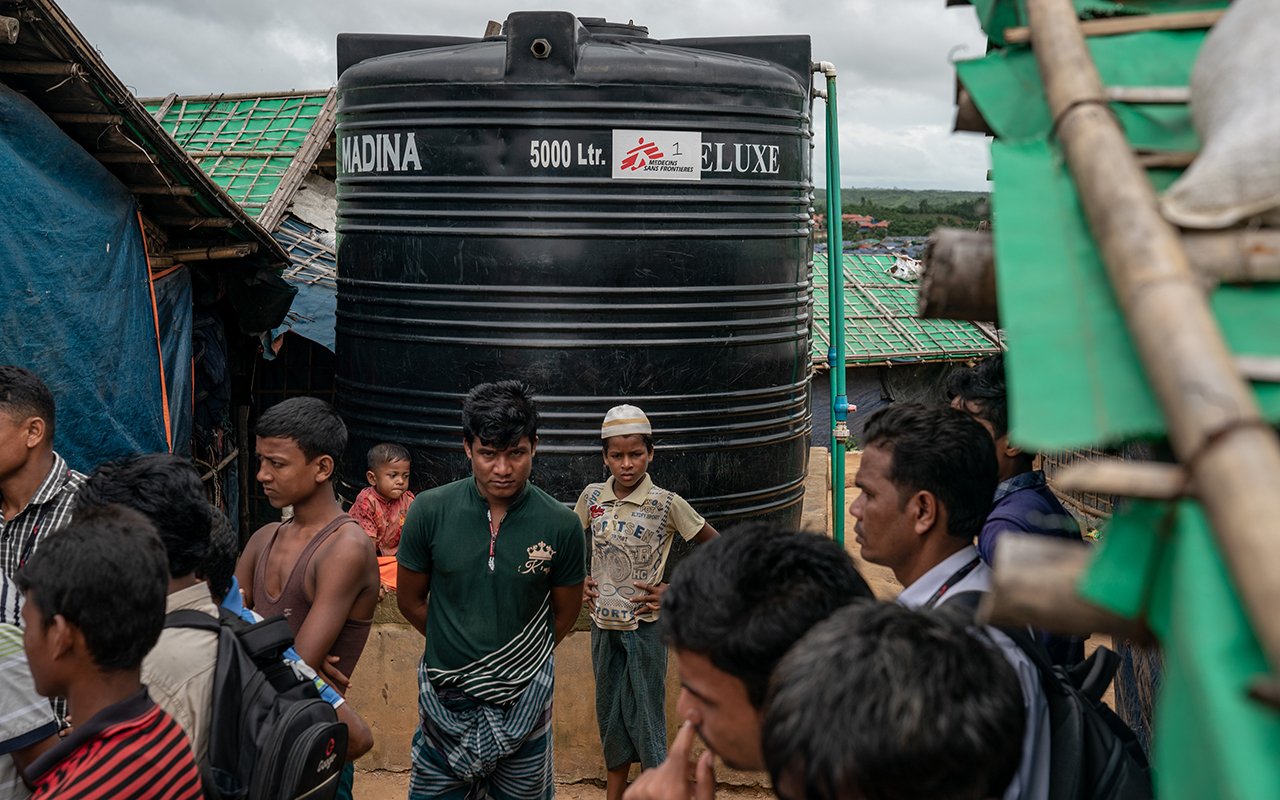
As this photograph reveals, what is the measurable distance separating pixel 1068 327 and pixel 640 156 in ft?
14.5

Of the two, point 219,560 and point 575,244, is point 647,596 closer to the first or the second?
point 575,244

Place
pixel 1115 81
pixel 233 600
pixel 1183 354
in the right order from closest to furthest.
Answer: pixel 1183 354 → pixel 1115 81 → pixel 233 600

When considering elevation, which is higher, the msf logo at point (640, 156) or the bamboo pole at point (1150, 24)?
the msf logo at point (640, 156)

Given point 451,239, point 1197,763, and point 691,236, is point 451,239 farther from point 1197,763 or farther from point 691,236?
point 1197,763

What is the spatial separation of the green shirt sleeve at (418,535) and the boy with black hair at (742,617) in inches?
80.8

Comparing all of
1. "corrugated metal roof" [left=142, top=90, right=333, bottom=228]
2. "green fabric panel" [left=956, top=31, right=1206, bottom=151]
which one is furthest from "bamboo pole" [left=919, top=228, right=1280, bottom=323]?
"corrugated metal roof" [left=142, top=90, right=333, bottom=228]

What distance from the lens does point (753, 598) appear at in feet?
6.39

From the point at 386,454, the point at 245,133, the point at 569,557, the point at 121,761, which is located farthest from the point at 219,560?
the point at 245,133

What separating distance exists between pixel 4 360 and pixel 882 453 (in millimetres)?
3989

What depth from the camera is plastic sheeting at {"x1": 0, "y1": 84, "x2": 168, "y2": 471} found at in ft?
16.9

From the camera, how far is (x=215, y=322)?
7.04m

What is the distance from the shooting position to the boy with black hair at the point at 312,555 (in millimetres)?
3525

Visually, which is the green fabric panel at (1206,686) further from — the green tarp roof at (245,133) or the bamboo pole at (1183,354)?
the green tarp roof at (245,133)

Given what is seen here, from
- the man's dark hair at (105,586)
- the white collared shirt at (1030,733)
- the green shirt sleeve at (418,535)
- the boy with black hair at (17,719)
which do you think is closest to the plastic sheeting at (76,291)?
the green shirt sleeve at (418,535)
